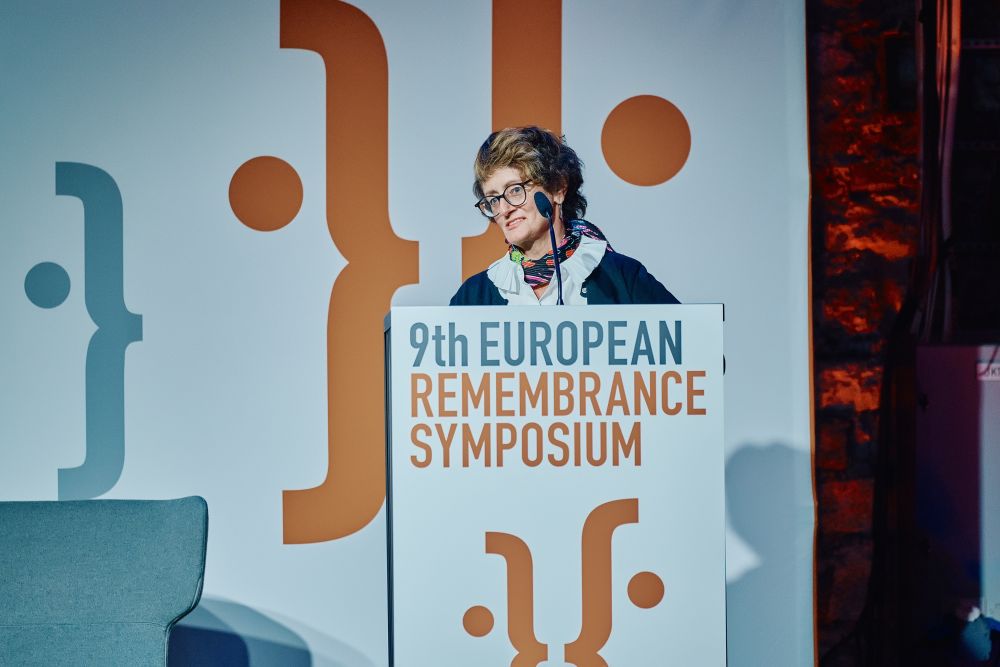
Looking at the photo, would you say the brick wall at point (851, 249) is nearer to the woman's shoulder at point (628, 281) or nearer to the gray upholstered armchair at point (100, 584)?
the woman's shoulder at point (628, 281)

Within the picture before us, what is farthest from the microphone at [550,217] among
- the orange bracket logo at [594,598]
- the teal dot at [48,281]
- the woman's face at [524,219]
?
the teal dot at [48,281]

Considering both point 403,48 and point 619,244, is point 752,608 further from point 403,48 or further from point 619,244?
point 403,48

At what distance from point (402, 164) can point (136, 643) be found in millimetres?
1222

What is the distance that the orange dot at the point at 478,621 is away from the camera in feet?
3.63

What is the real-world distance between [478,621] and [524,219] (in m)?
1.05

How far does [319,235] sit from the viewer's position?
1.88m

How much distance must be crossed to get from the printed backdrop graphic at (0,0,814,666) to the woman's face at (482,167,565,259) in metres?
0.07

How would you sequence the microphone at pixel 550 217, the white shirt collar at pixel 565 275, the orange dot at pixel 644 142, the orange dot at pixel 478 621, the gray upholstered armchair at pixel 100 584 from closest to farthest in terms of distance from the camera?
the orange dot at pixel 478 621 < the gray upholstered armchair at pixel 100 584 < the microphone at pixel 550 217 < the white shirt collar at pixel 565 275 < the orange dot at pixel 644 142

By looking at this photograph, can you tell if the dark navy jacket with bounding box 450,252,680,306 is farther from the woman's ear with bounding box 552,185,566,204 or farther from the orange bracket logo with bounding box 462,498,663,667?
the orange bracket logo with bounding box 462,498,663,667

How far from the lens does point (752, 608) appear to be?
1.90 m

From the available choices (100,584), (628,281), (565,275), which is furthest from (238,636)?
(628,281)

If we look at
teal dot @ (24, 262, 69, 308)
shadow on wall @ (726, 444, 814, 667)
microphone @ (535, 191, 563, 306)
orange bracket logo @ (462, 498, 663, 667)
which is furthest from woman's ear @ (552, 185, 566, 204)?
teal dot @ (24, 262, 69, 308)

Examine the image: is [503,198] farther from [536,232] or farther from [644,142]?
[644,142]

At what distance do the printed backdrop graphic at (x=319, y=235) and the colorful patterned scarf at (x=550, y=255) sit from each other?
60mm
